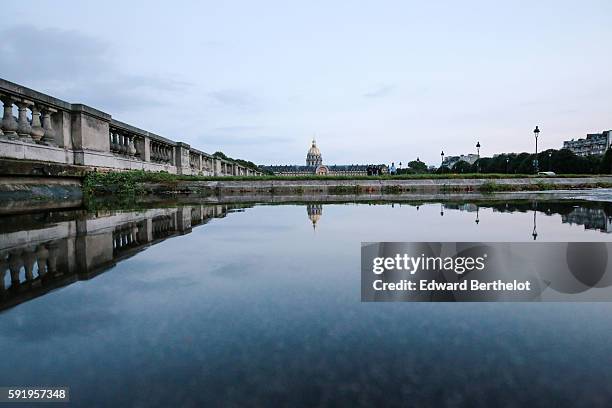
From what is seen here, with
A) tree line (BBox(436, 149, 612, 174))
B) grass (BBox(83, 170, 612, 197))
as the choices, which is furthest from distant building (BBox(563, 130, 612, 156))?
grass (BBox(83, 170, 612, 197))

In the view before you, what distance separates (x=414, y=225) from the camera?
6555mm

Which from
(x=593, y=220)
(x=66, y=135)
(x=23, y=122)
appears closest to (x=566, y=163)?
(x=593, y=220)

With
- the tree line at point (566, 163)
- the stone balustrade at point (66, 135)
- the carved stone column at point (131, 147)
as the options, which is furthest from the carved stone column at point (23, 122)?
the tree line at point (566, 163)

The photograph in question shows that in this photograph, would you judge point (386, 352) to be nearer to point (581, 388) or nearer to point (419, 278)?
point (581, 388)

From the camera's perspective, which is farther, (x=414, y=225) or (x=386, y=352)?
(x=414, y=225)

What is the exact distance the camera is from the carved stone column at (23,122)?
9.04m

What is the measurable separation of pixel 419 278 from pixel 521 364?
3.94 feet

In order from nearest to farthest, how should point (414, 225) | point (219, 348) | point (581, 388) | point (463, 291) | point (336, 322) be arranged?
point (581, 388)
point (219, 348)
point (336, 322)
point (463, 291)
point (414, 225)

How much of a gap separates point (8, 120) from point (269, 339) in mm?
9279

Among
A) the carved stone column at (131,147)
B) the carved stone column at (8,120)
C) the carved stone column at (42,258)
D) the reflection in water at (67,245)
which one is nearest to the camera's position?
the reflection in water at (67,245)

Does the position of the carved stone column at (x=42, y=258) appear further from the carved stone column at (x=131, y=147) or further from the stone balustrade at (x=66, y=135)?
the carved stone column at (x=131, y=147)

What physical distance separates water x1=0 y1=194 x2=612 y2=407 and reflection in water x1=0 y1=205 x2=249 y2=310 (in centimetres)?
3

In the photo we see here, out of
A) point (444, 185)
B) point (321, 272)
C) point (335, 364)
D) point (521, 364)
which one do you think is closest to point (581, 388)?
point (521, 364)

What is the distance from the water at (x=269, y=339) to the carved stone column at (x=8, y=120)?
5.92 meters
